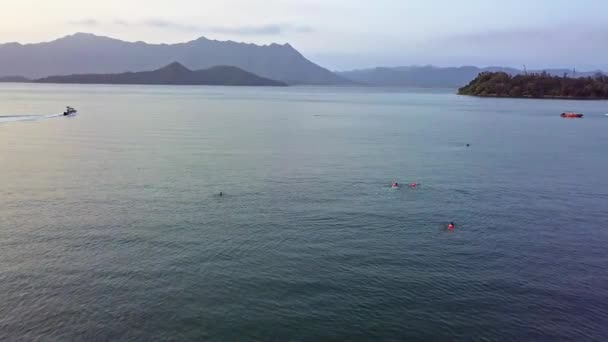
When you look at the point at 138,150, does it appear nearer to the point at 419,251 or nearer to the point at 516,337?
the point at 419,251

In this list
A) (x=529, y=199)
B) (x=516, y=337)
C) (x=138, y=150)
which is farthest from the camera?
(x=138, y=150)

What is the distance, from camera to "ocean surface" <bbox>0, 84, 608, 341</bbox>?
25984 mm

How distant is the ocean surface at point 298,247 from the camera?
85.3 ft

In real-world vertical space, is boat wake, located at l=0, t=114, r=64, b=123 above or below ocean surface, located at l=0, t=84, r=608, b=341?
above

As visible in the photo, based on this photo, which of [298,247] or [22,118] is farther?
[22,118]

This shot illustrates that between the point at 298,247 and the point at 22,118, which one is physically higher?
the point at 22,118

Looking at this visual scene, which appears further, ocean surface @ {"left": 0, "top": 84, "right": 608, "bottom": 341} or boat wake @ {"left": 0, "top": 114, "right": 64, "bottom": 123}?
boat wake @ {"left": 0, "top": 114, "right": 64, "bottom": 123}

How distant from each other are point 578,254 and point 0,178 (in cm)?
5671

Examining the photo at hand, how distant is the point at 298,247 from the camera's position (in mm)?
35781

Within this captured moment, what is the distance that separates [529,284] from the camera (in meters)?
30.8

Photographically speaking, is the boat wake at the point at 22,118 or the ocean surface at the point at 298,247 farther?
the boat wake at the point at 22,118

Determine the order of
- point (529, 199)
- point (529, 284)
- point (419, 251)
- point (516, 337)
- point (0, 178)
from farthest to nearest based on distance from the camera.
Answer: point (0, 178) < point (529, 199) < point (419, 251) < point (529, 284) < point (516, 337)

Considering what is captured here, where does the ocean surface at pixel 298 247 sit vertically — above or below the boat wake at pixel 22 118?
below

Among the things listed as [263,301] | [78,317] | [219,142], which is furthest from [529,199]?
[219,142]
